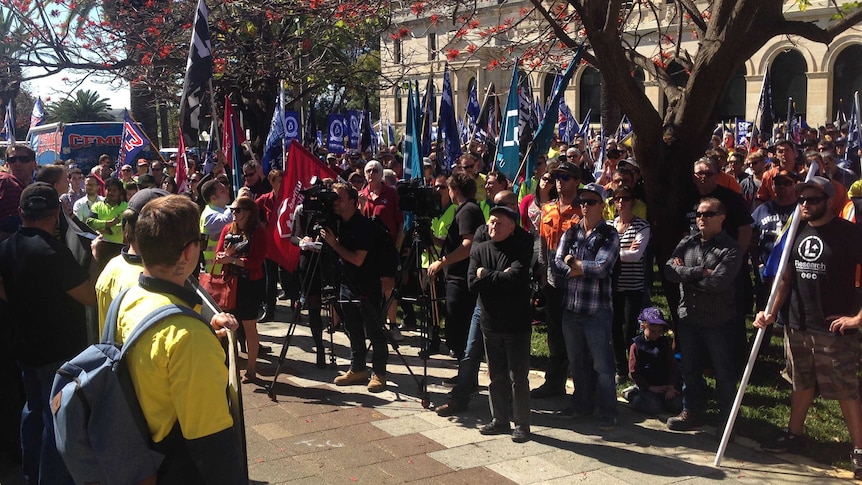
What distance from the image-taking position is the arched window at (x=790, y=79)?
3950 centimetres

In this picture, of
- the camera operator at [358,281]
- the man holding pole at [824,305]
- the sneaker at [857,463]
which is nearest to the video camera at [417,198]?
the camera operator at [358,281]

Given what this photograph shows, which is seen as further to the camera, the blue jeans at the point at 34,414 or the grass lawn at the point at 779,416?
the grass lawn at the point at 779,416

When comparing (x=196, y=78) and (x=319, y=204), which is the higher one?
(x=196, y=78)

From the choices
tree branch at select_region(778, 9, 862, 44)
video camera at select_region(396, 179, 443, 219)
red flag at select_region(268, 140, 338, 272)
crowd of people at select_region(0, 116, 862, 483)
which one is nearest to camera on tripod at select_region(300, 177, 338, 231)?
crowd of people at select_region(0, 116, 862, 483)

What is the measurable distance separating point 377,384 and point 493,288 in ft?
6.37

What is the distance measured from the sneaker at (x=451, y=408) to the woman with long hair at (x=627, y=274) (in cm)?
169

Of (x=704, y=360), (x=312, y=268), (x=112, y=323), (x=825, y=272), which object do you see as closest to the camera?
(x=112, y=323)

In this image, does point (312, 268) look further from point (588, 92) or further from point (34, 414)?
point (588, 92)

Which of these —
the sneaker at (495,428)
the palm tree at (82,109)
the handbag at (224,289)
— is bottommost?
the sneaker at (495,428)

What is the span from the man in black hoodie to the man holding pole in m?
1.61

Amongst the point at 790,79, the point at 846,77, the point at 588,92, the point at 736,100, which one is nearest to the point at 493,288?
the point at 846,77

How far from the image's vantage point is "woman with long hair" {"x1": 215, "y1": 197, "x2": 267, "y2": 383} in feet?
24.9

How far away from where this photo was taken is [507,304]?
6070 mm

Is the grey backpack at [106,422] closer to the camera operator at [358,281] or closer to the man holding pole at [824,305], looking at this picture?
the man holding pole at [824,305]
